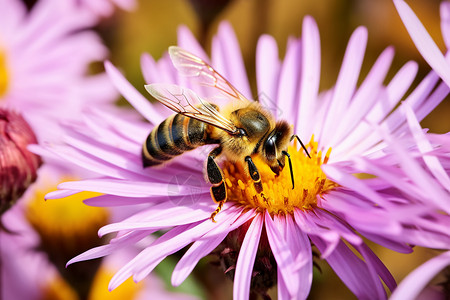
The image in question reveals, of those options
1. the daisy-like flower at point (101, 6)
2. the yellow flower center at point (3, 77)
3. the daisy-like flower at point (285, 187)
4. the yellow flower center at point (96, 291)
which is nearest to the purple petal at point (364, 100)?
the daisy-like flower at point (285, 187)

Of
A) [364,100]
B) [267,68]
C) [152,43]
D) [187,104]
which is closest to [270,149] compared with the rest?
[187,104]

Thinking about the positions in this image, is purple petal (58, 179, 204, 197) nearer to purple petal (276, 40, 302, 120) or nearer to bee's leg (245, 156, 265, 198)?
bee's leg (245, 156, 265, 198)

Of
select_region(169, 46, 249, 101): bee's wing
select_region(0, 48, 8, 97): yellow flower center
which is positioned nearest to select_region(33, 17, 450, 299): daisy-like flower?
select_region(169, 46, 249, 101): bee's wing

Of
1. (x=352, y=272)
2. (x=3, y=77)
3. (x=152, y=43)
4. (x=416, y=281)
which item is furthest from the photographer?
(x=152, y=43)

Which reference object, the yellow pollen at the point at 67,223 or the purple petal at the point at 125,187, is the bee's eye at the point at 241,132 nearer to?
the purple petal at the point at 125,187

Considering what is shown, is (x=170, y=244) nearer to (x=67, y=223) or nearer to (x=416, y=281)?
(x=416, y=281)

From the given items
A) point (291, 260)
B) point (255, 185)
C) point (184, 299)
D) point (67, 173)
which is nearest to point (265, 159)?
point (255, 185)

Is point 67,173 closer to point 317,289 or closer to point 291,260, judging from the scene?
point 317,289
